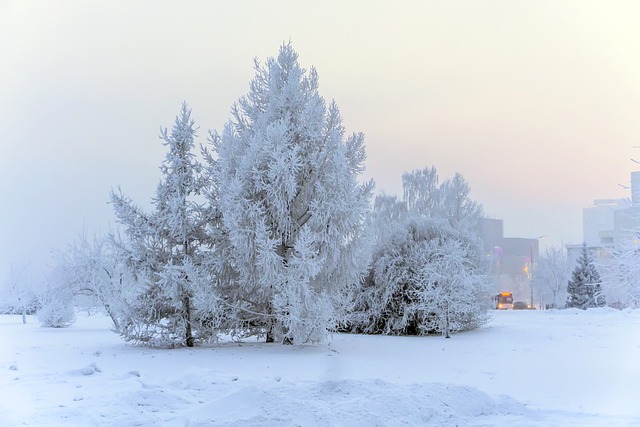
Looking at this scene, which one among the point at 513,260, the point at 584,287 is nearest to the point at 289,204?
the point at 584,287

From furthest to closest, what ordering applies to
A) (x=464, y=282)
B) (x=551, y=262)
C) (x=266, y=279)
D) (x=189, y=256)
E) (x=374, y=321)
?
(x=551, y=262)
(x=374, y=321)
(x=464, y=282)
(x=189, y=256)
(x=266, y=279)

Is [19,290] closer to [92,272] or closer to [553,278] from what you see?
[92,272]

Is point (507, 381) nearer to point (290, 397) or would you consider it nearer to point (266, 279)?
point (290, 397)

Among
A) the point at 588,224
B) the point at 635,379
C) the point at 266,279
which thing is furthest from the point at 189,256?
the point at 588,224

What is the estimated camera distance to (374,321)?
25562 millimetres

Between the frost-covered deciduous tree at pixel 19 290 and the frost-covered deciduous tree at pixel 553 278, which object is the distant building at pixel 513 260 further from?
the frost-covered deciduous tree at pixel 19 290

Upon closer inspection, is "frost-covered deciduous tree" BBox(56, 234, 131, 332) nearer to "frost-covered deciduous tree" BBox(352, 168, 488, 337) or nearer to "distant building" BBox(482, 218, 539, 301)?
"frost-covered deciduous tree" BBox(352, 168, 488, 337)

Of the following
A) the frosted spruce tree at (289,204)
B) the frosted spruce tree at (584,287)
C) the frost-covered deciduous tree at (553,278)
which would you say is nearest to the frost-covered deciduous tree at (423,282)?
the frosted spruce tree at (289,204)

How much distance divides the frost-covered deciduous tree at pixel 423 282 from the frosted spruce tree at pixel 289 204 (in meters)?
5.31

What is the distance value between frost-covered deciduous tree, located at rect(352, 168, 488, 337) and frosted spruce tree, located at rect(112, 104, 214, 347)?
8384 mm

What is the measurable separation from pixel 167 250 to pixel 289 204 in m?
3.88

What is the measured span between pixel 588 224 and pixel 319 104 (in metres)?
42.9

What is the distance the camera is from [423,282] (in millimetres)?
24203

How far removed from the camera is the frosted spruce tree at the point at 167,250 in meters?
18.5
